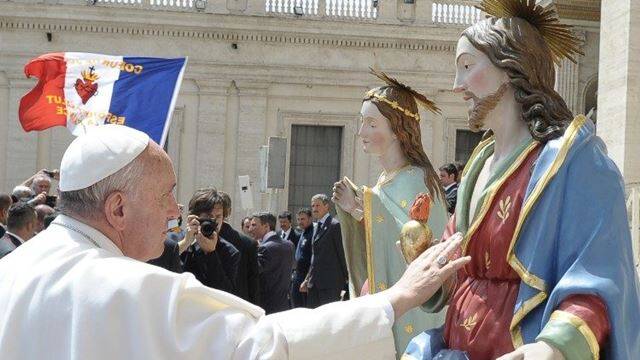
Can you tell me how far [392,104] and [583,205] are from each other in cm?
325

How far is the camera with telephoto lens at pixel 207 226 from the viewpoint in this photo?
919 cm

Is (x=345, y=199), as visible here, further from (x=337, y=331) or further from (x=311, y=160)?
(x=311, y=160)

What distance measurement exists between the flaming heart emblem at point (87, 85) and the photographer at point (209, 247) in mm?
2552

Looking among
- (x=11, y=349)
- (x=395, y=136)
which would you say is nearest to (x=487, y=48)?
(x=11, y=349)

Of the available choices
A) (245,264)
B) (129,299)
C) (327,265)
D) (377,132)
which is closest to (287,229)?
(327,265)

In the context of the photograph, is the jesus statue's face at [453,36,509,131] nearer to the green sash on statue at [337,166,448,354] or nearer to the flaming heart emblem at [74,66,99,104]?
the green sash on statue at [337,166,448,354]

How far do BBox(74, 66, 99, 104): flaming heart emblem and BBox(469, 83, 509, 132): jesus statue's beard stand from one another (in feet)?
27.8

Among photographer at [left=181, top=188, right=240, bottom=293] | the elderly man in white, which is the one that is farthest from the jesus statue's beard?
photographer at [left=181, top=188, right=240, bottom=293]

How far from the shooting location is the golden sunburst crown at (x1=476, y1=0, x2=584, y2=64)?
3.71 metres

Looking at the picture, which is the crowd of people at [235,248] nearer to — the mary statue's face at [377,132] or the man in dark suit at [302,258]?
the man in dark suit at [302,258]

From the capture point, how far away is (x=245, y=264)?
1045 cm

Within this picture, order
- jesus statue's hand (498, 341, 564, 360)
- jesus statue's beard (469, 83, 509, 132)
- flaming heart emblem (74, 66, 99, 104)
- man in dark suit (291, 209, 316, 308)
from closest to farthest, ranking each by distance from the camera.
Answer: jesus statue's hand (498, 341, 564, 360) < jesus statue's beard (469, 83, 509, 132) < flaming heart emblem (74, 66, 99, 104) < man in dark suit (291, 209, 316, 308)

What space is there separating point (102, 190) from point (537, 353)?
1223mm

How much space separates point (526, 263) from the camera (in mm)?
3346
